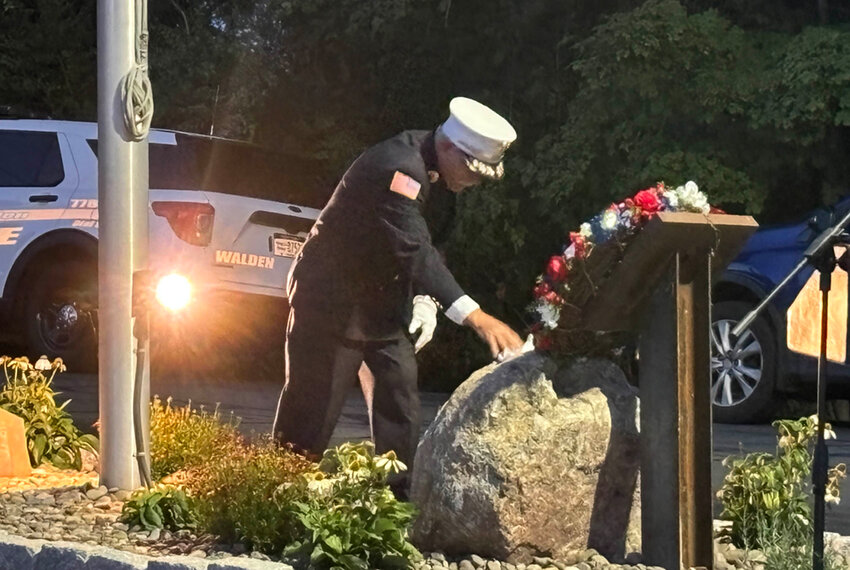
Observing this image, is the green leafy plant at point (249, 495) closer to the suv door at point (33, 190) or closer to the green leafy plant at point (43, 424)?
the green leafy plant at point (43, 424)

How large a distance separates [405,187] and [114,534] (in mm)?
1891

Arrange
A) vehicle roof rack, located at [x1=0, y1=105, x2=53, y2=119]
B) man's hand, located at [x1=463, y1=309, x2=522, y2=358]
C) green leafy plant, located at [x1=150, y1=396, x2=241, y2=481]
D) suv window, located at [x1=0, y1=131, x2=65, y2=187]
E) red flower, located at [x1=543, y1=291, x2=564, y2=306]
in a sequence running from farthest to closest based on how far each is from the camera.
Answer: vehicle roof rack, located at [x1=0, y1=105, x2=53, y2=119], suv window, located at [x1=0, y1=131, x2=65, y2=187], green leafy plant, located at [x1=150, y1=396, x2=241, y2=481], man's hand, located at [x1=463, y1=309, x2=522, y2=358], red flower, located at [x1=543, y1=291, x2=564, y2=306]

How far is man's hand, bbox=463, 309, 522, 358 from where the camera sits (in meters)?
6.25

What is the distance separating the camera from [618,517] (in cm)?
621

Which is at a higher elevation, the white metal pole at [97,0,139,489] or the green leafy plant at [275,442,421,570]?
the white metal pole at [97,0,139,489]

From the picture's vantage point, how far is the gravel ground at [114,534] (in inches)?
235

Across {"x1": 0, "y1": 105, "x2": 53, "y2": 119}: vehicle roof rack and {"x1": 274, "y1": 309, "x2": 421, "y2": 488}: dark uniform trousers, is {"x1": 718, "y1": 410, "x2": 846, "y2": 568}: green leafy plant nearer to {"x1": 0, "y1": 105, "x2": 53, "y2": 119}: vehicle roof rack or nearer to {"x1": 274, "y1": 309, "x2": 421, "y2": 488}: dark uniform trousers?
{"x1": 274, "y1": 309, "x2": 421, "y2": 488}: dark uniform trousers

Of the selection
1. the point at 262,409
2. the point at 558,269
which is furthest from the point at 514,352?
the point at 262,409

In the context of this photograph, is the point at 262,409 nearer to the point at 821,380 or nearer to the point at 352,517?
the point at 352,517

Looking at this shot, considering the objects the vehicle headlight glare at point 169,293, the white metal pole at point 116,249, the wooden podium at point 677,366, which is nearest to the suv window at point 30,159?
the vehicle headlight glare at point 169,293

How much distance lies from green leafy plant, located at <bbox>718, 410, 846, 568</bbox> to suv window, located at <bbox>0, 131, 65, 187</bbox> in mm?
7965

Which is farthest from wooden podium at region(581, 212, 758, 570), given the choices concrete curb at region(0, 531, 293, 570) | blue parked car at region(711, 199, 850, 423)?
blue parked car at region(711, 199, 850, 423)

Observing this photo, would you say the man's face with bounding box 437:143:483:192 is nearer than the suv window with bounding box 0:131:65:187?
Yes

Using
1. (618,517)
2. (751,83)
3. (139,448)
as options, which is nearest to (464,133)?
(618,517)
